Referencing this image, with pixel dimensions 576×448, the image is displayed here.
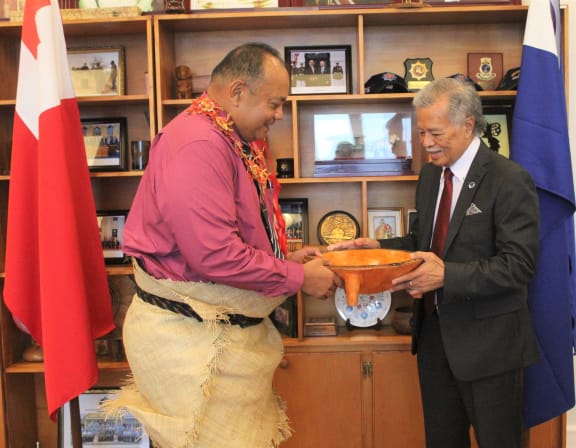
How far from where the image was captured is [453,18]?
9.23ft

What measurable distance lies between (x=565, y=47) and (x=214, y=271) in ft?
6.56

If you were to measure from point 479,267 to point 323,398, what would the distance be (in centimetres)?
125

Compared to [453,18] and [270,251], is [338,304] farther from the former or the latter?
[453,18]

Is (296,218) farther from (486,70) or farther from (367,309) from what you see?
(486,70)

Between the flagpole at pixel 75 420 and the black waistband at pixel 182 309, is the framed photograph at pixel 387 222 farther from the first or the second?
the flagpole at pixel 75 420

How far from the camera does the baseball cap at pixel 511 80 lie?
2750mm

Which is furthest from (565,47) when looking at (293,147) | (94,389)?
(94,389)

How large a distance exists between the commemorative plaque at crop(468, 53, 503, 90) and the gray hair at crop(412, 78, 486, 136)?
1000 mm

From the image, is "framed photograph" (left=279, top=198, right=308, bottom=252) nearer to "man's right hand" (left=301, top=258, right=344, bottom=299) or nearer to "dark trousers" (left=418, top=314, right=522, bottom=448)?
"dark trousers" (left=418, top=314, right=522, bottom=448)

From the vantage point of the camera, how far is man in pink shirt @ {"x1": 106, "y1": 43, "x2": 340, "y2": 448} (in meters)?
Answer: 1.62

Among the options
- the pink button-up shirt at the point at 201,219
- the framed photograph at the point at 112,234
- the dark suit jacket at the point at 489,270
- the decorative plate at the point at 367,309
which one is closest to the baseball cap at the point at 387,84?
the dark suit jacket at the point at 489,270

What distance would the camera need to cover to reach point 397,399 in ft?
9.19

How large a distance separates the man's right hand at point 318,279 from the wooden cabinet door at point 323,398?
3.46ft

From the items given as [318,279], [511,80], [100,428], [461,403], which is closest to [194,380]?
[318,279]
